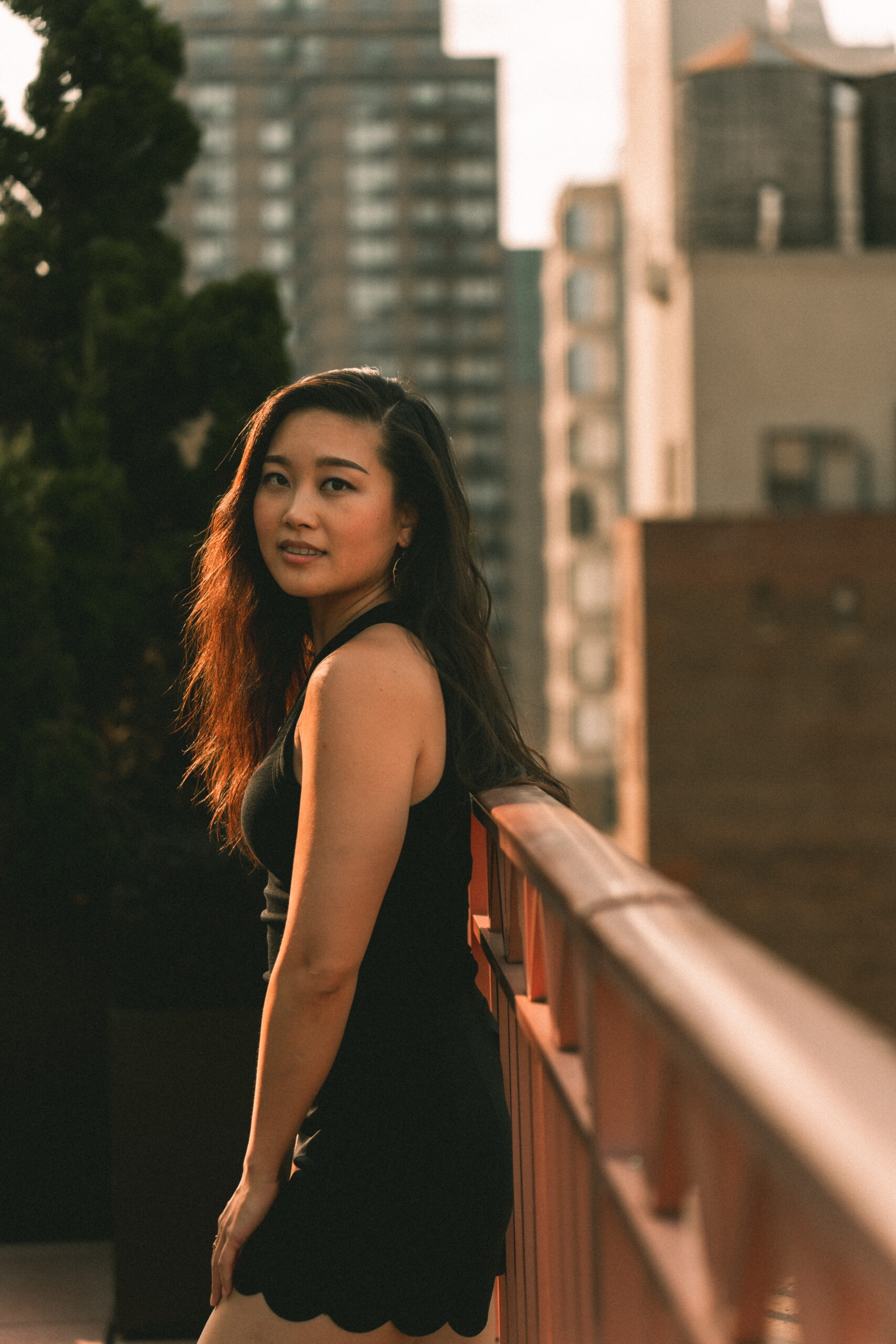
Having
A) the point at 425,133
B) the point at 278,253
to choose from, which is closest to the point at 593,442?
the point at 425,133

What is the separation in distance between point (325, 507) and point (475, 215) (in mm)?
98142

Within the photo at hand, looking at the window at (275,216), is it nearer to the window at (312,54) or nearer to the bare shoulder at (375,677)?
the window at (312,54)

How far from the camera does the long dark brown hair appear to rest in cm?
208

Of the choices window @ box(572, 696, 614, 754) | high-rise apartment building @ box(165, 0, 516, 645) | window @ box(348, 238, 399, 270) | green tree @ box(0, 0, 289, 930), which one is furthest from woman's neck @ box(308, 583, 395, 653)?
window @ box(348, 238, 399, 270)

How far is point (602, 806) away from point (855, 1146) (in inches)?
2652

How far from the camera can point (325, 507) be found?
2102mm

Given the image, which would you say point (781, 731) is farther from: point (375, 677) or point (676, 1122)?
point (676, 1122)

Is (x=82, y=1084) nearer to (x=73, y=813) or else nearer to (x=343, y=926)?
(x=73, y=813)

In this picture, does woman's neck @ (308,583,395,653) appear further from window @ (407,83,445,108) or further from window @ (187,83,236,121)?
window @ (187,83,236,121)

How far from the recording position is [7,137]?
208 inches

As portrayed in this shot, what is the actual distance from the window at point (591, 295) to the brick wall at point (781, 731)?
38613 millimetres

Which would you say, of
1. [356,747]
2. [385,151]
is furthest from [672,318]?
[385,151]

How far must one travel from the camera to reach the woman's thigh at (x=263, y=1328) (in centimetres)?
188

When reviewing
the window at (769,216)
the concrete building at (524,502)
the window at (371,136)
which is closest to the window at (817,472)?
the window at (769,216)
